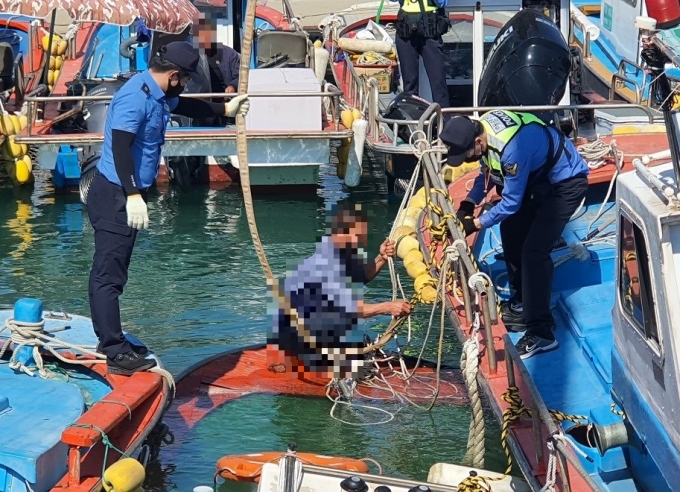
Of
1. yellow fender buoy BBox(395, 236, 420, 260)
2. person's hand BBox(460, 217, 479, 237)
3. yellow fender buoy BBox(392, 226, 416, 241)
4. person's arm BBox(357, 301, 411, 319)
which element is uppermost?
person's hand BBox(460, 217, 479, 237)

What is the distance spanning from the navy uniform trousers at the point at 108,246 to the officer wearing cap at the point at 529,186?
1825mm

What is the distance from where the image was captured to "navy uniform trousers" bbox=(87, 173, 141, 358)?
5.83m

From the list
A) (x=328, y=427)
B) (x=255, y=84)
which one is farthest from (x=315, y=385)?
(x=255, y=84)

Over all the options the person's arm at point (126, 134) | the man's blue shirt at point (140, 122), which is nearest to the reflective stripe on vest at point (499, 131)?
the man's blue shirt at point (140, 122)

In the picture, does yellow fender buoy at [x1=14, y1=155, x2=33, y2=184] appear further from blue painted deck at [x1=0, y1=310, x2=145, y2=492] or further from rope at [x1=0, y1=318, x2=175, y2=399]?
rope at [x1=0, y1=318, x2=175, y2=399]

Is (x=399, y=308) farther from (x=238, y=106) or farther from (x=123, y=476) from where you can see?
(x=123, y=476)

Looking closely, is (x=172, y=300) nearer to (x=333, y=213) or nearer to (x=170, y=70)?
(x=333, y=213)

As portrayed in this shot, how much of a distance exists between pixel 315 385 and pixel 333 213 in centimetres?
117

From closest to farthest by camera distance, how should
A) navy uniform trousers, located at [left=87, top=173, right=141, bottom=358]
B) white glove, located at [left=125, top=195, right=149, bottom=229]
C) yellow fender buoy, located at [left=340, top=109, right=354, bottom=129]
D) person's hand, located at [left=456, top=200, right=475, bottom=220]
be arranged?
white glove, located at [left=125, top=195, right=149, bottom=229] → navy uniform trousers, located at [left=87, top=173, right=141, bottom=358] → person's hand, located at [left=456, top=200, right=475, bottom=220] → yellow fender buoy, located at [left=340, top=109, right=354, bottom=129]

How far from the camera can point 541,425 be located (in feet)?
16.6

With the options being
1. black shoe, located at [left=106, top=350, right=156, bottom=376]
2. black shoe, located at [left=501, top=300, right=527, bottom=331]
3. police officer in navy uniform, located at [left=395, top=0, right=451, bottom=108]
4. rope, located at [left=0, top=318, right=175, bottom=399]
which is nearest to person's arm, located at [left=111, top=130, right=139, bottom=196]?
black shoe, located at [left=106, top=350, right=156, bottom=376]

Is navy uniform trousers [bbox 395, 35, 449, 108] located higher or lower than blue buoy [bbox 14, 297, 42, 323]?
higher

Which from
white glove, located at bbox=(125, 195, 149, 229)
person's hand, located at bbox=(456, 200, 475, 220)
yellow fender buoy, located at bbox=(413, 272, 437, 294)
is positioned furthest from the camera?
person's hand, located at bbox=(456, 200, 475, 220)

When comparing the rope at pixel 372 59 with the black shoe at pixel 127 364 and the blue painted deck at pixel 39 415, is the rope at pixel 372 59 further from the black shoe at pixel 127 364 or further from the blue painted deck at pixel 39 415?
the black shoe at pixel 127 364
